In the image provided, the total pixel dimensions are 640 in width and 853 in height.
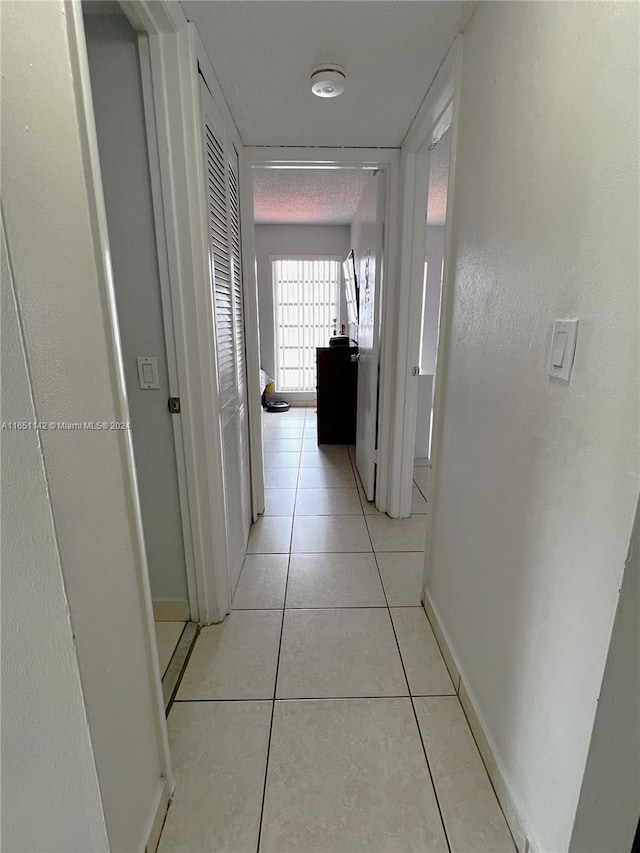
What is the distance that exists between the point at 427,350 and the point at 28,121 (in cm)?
488

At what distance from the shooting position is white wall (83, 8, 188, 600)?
47.6 inches

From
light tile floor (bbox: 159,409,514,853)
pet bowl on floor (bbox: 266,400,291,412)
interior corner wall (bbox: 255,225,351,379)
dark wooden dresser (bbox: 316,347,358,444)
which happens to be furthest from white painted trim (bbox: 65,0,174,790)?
interior corner wall (bbox: 255,225,351,379)

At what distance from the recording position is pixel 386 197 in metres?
2.21

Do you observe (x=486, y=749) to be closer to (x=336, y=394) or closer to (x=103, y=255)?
(x=103, y=255)

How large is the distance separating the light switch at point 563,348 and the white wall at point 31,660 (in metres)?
0.91

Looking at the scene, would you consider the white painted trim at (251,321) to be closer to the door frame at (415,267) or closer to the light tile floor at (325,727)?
the light tile floor at (325,727)

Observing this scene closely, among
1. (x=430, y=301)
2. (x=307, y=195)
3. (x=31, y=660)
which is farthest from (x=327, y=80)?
(x=430, y=301)

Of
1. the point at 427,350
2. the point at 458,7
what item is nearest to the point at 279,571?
the point at 458,7

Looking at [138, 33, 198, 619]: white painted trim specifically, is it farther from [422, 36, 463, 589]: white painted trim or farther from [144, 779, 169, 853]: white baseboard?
[422, 36, 463, 589]: white painted trim

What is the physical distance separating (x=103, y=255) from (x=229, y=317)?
3.57 ft

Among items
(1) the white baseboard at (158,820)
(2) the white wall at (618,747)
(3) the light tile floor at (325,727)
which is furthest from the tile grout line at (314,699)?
(2) the white wall at (618,747)

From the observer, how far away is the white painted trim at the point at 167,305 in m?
1.21

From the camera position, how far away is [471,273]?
1261 mm

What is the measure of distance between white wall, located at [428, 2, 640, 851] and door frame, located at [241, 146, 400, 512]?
2.83ft
